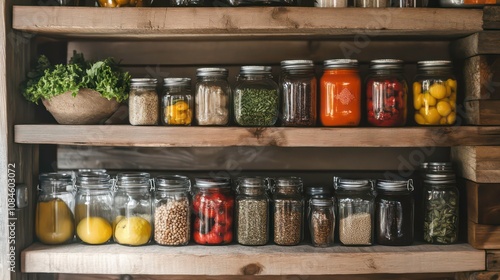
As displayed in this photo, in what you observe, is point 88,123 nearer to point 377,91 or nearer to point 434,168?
point 377,91

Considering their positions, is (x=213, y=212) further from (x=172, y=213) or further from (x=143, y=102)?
(x=143, y=102)

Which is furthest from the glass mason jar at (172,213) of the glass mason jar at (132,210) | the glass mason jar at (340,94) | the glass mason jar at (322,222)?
the glass mason jar at (340,94)

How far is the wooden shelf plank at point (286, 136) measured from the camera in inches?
68.2

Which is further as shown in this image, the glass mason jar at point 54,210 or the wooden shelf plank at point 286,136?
the glass mason jar at point 54,210

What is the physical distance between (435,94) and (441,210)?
0.36 metres

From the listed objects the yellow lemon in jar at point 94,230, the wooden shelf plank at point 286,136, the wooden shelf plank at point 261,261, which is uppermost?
the wooden shelf plank at point 286,136

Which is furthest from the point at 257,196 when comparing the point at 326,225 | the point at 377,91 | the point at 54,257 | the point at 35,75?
the point at 35,75

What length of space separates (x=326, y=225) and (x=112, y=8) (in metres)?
0.91

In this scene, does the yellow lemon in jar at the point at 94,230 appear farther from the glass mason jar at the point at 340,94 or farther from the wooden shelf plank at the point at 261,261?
the glass mason jar at the point at 340,94

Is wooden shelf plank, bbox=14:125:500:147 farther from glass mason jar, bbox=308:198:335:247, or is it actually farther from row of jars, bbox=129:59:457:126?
glass mason jar, bbox=308:198:335:247

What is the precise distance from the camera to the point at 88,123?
184 cm

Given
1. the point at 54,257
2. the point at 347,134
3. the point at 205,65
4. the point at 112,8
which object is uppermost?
the point at 112,8

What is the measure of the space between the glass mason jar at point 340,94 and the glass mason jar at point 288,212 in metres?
0.22

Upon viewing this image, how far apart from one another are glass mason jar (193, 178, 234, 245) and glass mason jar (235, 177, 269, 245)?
0.03 m
